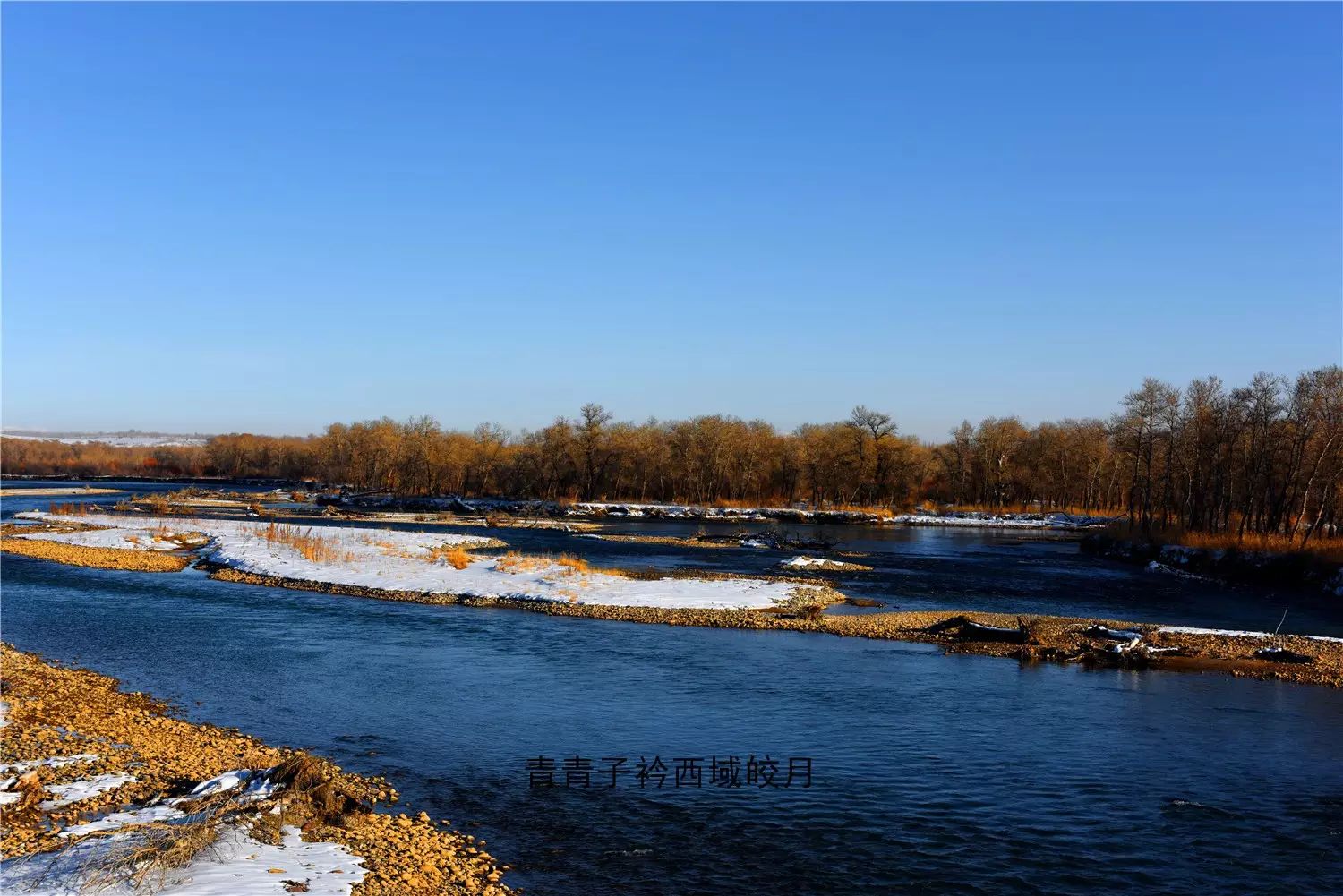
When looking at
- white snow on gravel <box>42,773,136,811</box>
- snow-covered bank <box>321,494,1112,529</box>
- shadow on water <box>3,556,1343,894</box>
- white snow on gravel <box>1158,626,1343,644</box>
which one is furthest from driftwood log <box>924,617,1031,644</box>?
snow-covered bank <box>321,494,1112,529</box>

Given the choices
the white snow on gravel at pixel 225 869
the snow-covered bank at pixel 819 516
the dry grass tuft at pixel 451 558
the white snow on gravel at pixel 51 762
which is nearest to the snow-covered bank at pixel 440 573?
the dry grass tuft at pixel 451 558

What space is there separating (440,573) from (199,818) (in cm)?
2917

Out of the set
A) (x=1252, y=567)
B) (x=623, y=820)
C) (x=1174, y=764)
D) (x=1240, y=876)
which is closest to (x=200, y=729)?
(x=623, y=820)

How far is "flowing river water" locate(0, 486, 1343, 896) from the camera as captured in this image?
41.3 feet

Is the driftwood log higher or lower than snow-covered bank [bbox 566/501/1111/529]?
lower

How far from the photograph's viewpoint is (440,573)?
40.5 meters

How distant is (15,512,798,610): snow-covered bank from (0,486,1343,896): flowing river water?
361 centimetres

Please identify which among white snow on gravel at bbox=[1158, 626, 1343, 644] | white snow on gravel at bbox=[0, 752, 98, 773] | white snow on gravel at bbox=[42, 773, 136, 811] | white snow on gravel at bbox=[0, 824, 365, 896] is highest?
white snow on gravel at bbox=[1158, 626, 1343, 644]

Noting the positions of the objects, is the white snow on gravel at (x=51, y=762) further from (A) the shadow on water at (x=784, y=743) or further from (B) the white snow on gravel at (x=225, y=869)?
(B) the white snow on gravel at (x=225, y=869)

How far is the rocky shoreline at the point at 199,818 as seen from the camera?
10.5 meters

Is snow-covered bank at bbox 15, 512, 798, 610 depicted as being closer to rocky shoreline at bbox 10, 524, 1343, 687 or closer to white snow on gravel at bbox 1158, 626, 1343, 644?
rocky shoreline at bbox 10, 524, 1343, 687

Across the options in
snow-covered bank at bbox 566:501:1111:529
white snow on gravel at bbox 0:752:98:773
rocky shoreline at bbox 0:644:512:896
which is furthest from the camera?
snow-covered bank at bbox 566:501:1111:529

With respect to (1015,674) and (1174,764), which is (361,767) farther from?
(1015,674)

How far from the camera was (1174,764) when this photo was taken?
1708cm
